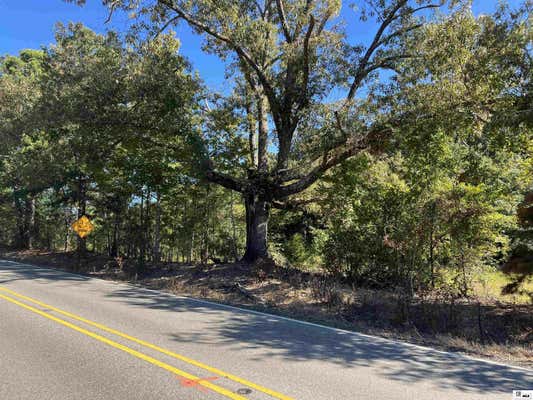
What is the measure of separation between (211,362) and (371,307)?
6.17 meters

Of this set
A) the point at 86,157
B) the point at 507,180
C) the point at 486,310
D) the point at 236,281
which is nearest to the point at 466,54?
the point at 486,310

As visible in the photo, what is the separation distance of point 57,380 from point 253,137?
585 inches

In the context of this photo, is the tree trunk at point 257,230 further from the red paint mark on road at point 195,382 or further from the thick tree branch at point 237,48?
the red paint mark on road at point 195,382

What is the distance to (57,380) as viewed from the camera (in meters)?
5.07

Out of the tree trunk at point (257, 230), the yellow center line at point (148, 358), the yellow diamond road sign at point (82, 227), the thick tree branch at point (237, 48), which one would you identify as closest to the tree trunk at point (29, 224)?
the yellow diamond road sign at point (82, 227)

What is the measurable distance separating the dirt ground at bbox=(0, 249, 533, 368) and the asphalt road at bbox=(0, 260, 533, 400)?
1062mm

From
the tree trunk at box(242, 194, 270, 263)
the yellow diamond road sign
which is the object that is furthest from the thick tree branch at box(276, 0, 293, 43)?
the yellow diamond road sign

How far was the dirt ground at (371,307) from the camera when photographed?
836cm

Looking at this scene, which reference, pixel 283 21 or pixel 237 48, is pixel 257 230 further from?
pixel 283 21

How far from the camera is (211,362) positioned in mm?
5859

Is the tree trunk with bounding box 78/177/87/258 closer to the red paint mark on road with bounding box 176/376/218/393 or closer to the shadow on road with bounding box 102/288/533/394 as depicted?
the shadow on road with bounding box 102/288/533/394

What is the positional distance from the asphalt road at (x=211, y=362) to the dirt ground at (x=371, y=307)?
1.06m

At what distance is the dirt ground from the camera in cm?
836

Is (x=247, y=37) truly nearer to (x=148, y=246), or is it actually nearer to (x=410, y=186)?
(x=410, y=186)
